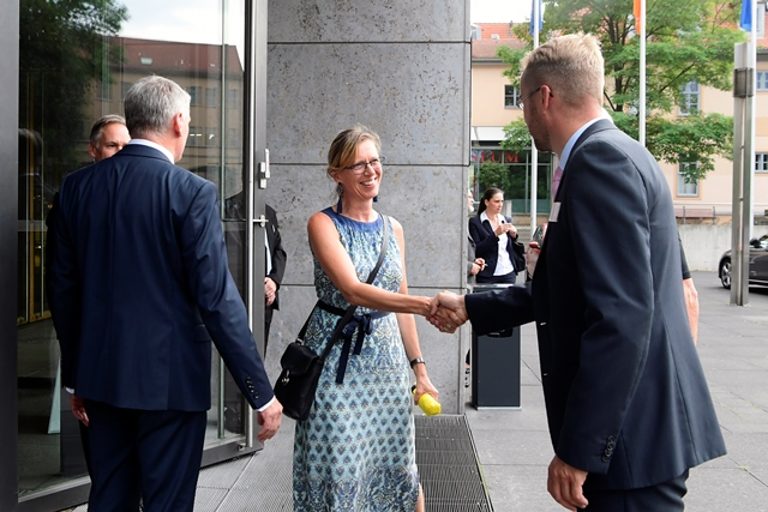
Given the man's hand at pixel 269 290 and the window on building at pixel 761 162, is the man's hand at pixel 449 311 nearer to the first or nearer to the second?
the man's hand at pixel 269 290

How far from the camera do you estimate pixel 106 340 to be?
2.97 m

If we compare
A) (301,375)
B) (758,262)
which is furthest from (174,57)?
(758,262)

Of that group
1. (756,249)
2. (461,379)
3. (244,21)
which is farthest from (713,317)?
(244,21)

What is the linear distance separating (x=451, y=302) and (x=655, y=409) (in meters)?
1.50

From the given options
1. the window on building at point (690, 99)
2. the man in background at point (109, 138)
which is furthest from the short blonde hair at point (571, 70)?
the window on building at point (690, 99)

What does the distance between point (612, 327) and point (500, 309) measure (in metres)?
1.26

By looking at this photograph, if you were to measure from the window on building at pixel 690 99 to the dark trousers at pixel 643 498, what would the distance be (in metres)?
35.0

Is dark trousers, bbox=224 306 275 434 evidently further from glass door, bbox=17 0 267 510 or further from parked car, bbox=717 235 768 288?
parked car, bbox=717 235 768 288

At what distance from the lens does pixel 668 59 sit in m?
33.3

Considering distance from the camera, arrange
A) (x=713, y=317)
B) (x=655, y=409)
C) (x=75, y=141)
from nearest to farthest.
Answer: (x=655, y=409), (x=75, y=141), (x=713, y=317)

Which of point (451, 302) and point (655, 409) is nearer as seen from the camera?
point (655, 409)

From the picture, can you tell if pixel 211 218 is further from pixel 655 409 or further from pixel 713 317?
pixel 713 317

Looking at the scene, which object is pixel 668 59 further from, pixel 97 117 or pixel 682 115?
pixel 97 117

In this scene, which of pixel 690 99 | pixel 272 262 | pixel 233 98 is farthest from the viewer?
pixel 690 99
